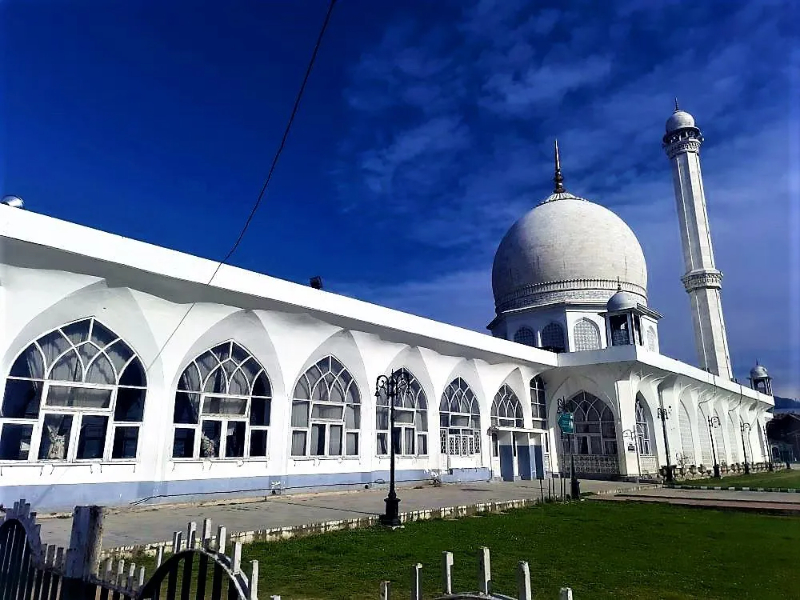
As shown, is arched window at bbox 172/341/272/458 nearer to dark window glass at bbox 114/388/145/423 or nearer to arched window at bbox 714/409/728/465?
dark window glass at bbox 114/388/145/423

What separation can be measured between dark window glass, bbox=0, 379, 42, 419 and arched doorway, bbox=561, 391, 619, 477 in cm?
2079

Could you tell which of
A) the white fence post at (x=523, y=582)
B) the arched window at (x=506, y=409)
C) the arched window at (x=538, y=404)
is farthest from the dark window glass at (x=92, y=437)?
the arched window at (x=538, y=404)

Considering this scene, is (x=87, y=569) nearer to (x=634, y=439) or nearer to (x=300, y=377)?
(x=300, y=377)

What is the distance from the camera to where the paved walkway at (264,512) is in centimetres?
924

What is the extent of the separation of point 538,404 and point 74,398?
2076cm

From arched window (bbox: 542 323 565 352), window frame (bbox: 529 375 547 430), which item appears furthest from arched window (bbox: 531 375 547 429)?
arched window (bbox: 542 323 565 352)

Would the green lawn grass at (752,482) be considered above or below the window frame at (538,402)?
below

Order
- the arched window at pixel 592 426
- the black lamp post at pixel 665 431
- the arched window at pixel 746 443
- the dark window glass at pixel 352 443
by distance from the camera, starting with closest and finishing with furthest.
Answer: the dark window glass at pixel 352 443
the black lamp post at pixel 665 431
the arched window at pixel 592 426
the arched window at pixel 746 443

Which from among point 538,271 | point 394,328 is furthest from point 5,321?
point 538,271

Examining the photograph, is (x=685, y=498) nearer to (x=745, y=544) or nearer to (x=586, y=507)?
(x=586, y=507)

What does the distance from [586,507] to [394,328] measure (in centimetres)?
807

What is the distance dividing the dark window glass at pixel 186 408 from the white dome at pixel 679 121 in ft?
123

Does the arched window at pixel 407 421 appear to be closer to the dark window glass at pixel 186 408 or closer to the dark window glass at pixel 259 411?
the dark window glass at pixel 259 411

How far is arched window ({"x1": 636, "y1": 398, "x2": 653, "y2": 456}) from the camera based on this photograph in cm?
2658
